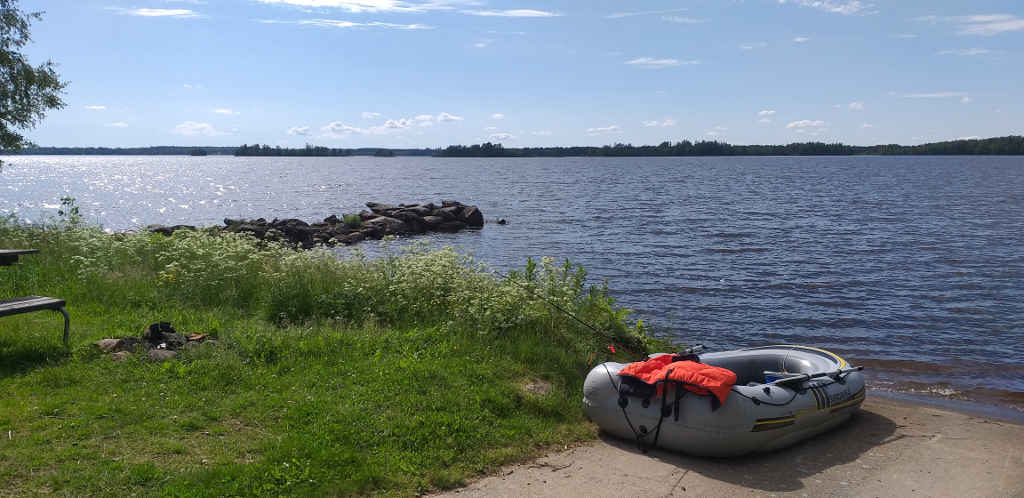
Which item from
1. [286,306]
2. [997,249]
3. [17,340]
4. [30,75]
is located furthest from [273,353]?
[997,249]

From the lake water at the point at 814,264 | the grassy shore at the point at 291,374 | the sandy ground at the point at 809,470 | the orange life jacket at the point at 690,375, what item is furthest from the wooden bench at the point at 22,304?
the lake water at the point at 814,264

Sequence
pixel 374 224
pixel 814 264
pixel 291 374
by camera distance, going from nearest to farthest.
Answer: pixel 291 374 → pixel 814 264 → pixel 374 224

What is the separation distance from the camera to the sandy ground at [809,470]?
588cm

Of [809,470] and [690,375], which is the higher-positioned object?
[690,375]

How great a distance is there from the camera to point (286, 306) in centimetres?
981

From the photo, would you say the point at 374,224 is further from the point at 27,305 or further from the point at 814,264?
the point at 27,305

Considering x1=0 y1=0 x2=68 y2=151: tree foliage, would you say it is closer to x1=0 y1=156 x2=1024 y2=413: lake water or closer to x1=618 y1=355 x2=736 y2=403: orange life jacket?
x1=0 y1=156 x2=1024 y2=413: lake water

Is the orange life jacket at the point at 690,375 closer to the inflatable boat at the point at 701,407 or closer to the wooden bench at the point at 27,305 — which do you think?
the inflatable boat at the point at 701,407

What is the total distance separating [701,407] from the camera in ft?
21.9

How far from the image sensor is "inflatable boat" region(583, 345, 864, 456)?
666cm

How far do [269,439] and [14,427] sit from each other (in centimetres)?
209

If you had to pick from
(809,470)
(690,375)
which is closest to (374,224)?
(690,375)

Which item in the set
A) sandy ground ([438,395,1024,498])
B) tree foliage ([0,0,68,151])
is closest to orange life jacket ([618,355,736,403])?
sandy ground ([438,395,1024,498])

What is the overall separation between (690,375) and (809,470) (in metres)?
1.48
